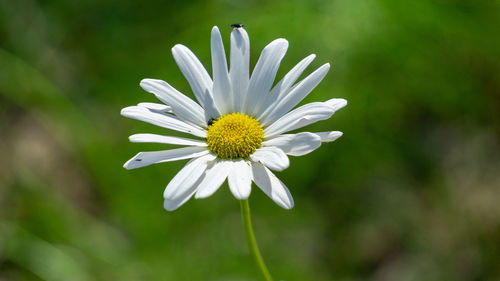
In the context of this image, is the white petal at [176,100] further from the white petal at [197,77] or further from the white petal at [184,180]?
the white petal at [184,180]

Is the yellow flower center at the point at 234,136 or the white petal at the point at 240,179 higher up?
the yellow flower center at the point at 234,136

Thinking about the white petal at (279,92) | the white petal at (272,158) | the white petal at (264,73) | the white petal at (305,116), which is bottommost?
the white petal at (272,158)

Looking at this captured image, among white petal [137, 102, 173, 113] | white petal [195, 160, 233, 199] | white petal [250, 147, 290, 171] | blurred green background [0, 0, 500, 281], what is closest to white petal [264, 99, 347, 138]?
white petal [250, 147, 290, 171]

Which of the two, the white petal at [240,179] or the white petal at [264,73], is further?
the white petal at [264,73]

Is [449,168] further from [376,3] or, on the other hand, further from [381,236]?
[376,3]

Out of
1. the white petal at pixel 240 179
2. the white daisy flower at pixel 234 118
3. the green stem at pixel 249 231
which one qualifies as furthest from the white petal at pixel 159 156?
the green stem at pixel 249 231

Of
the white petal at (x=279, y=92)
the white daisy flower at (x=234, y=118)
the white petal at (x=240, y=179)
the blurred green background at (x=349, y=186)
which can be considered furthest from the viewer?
the blurred green background at (x=349, y=186)

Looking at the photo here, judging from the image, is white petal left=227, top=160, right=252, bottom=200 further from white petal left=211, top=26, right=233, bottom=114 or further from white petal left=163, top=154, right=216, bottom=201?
white petal left=211, top=26, right=233, bottom=114
